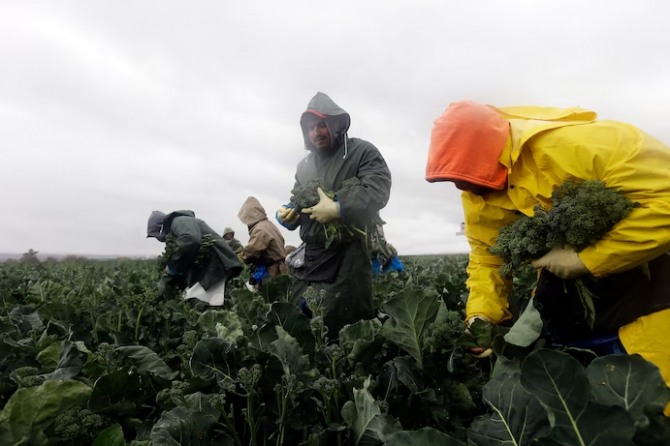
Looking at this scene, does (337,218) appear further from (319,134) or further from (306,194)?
(319,134)

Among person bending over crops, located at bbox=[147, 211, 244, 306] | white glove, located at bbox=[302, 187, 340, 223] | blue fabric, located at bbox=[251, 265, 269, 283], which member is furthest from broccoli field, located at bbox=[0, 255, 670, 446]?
blue fabric, located at bbox=[251, 265, 269, 283]

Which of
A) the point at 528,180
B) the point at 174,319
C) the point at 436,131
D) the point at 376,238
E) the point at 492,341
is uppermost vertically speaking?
the point at 436,131

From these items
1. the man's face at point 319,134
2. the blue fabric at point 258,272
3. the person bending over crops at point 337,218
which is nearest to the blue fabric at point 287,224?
the person bending over crops at point 337,218

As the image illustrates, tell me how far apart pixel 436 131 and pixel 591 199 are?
0.64m

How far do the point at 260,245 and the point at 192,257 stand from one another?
1.31 m

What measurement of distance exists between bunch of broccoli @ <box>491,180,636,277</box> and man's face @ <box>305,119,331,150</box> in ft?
6.56

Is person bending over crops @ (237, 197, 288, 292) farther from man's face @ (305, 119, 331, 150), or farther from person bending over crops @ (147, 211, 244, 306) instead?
man's face @ (305, 119, 331, 150)

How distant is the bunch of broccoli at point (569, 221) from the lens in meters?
1.60

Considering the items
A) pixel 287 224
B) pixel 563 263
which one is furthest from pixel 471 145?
pixel 287 224

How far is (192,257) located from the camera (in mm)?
5613

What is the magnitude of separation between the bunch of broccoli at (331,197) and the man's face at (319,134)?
0.28 metres

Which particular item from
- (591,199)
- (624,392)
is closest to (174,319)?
(591,199)

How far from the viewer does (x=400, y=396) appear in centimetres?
148

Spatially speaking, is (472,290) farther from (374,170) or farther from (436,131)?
(374,170)
